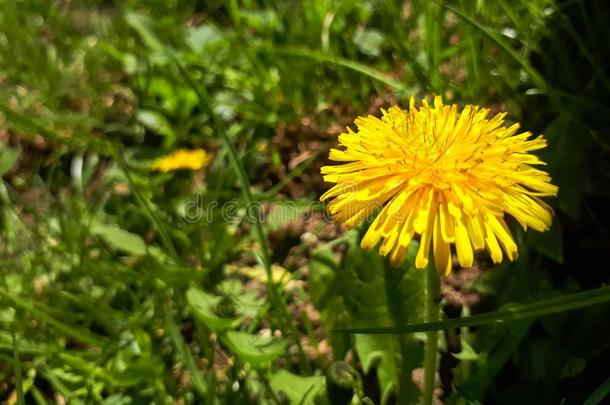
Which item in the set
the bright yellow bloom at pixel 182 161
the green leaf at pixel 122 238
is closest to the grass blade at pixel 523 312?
the green leaf at pixel 122 238

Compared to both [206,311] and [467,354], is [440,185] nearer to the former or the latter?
[467,354]


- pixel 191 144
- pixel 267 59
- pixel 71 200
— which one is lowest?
pixel 71 200

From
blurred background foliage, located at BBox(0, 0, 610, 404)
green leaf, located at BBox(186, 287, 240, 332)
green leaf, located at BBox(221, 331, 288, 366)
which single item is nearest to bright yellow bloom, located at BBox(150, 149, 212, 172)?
blurred background foliage, located at BBox(0, 0, 610, 404)

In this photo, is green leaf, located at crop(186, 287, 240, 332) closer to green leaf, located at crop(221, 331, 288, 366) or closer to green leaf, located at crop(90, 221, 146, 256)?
green leaf, located at crop(221, 331, 288, 366)

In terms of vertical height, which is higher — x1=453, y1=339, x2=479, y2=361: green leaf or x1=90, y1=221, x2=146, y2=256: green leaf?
x1=90, y1=221, x2=146, y2=256: green leaf

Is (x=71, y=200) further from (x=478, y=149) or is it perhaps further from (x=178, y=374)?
(x=478, y=149)

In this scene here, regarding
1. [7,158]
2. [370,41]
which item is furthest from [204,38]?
[7,158]

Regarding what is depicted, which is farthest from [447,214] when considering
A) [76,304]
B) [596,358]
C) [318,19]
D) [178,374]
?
[318,19]
